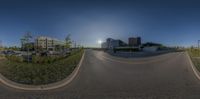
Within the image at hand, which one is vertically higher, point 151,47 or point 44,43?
point 44,43

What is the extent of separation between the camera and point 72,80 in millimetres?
6379

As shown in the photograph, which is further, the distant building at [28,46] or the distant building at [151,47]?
the distant building at [151,47]

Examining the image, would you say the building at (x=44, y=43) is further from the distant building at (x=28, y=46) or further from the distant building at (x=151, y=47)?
the distant building at (x=151, y=47)

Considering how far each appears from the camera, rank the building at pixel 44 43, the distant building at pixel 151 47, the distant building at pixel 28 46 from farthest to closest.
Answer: the distant building at pixel 151 47 < the distant building at pixel 28 46 < the building at pixel 44 43

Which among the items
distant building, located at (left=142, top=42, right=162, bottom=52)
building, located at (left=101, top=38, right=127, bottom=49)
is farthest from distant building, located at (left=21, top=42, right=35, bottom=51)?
distant building, located at (left=142, top=42, right=162, bottom=52)

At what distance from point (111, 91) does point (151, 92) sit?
130 centimetres

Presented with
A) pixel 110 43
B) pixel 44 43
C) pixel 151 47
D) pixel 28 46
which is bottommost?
pixel 28 46

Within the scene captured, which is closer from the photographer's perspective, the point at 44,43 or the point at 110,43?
the point at 44,43

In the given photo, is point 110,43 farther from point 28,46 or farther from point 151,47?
point 151,47

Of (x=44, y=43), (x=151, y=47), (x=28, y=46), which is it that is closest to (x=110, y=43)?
(x=44, y=43)

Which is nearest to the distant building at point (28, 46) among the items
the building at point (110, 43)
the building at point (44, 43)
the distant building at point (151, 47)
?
the building at point (44, 43)

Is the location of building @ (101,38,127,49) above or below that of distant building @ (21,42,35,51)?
above

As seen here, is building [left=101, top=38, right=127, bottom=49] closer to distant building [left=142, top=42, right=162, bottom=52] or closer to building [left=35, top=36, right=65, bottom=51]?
building [left=35, top=36, right=65, bottom=51]

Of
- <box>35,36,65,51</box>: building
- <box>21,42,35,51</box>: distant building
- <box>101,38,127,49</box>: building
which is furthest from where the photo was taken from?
<box>101,38,127,49</box>: building
